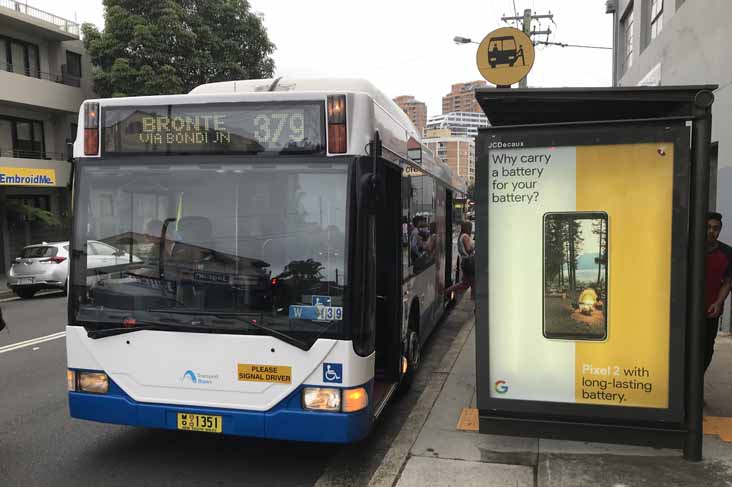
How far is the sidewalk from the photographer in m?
4.01

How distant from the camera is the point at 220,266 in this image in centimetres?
A: 415

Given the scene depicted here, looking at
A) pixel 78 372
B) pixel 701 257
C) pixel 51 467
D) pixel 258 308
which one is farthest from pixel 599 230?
pixel 51 467

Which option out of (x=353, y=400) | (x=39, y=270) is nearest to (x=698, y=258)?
(x=353, y=400)

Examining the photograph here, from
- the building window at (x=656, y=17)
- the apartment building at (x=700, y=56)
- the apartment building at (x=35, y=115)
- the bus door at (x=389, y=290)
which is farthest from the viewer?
the apartment building at (x=35, y=115)

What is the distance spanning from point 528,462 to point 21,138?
2497 cm

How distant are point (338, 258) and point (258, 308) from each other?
0.65 m

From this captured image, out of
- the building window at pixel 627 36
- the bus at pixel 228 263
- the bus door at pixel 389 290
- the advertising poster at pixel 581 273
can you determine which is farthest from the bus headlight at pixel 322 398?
the building window at pixel 627 36

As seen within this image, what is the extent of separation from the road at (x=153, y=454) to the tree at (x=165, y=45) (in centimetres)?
1928

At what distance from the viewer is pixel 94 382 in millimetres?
4344

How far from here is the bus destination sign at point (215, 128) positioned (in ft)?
13.5

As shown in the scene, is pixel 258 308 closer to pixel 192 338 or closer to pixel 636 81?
pixel 192 338

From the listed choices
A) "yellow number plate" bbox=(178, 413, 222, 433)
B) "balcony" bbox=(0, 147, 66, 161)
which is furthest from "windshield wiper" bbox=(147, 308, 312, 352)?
"balcony" bbox=(0, 147, 66, 161)

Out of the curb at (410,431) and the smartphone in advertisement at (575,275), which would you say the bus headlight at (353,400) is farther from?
the smartphone in advertisement at (575,275)

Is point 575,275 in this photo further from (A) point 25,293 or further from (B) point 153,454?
(A) point 25,293
